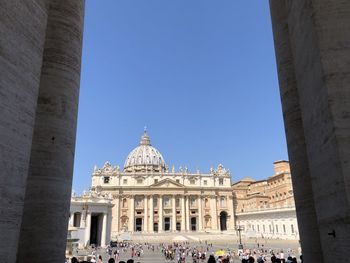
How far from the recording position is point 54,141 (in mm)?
6246

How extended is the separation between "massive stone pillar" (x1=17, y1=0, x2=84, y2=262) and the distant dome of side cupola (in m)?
81.0

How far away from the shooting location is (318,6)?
5.16 meters

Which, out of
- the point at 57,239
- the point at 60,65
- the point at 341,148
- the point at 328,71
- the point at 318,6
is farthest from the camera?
the point at 60,65

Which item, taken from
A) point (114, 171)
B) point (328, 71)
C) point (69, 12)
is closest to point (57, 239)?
point (69, 12)

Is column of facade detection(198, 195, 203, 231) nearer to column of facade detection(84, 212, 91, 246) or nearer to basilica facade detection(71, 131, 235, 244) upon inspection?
basilica facade detection(71, 131, 235, 244)

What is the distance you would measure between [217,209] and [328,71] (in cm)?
7200

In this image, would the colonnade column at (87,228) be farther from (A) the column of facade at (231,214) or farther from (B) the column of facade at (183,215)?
(A) the column of facade at (231,214)

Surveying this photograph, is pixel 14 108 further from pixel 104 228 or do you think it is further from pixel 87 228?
pixel 104 228

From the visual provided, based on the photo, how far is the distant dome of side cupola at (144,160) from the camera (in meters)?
88.8

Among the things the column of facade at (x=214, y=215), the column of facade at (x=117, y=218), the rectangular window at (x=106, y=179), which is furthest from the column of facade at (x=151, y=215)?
the column of facade at (x=214, y=215)

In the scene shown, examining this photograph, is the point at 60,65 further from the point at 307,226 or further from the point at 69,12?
the point at 307,226

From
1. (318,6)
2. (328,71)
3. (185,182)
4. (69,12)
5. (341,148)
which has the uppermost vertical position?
(185,182)

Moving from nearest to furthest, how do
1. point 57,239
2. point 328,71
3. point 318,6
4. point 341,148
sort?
1. point 341,148
2. point 328,71
3. point 318,6
4. point 57,239

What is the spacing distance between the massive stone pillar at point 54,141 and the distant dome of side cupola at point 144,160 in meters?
81.0
